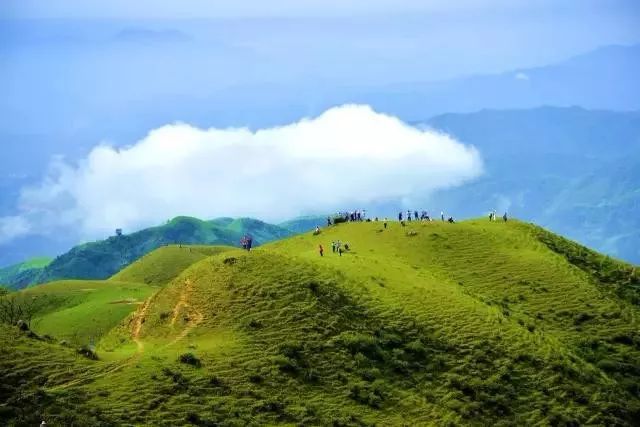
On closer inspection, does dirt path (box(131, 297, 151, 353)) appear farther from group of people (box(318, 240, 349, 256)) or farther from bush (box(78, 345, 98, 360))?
group of people (box(318, 240, 349, 256))

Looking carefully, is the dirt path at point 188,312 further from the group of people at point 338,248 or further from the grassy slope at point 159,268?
the grassy slope at point 159,268

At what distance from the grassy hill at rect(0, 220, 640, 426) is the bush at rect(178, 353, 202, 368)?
0.14m

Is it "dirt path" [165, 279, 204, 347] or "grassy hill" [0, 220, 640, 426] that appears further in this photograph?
"dirt path" [165, 279, 204, 347]

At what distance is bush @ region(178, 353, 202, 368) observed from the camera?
47.8m

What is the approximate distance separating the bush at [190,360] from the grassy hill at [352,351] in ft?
0.46

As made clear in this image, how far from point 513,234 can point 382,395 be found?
5087cm

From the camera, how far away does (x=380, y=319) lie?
201ft

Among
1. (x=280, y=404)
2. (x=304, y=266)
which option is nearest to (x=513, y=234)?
(x=304, y=266)

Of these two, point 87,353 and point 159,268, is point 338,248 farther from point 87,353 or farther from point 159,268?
point 159,268

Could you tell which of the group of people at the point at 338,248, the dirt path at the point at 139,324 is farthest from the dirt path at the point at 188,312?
the group of people at the point at 338,248

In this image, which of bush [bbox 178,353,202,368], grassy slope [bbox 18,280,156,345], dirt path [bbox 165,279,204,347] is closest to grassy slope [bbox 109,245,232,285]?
grassy slope [bbox 18,280,156,345]

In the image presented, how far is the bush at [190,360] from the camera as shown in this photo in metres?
47.8

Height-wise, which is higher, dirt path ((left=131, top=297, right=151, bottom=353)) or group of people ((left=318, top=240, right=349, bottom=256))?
group of people ((left=318, top=240, right=349, bottom=256))

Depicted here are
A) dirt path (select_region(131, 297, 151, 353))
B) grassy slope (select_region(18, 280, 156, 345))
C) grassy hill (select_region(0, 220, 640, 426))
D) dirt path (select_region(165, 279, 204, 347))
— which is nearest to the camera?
grassy hill (select_region(0, 220, 640, 426))
